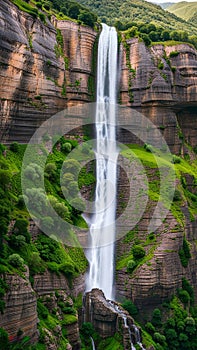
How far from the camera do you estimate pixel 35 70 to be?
53062 millimetres

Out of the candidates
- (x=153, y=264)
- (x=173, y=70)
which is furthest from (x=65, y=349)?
(x=173, y=70)

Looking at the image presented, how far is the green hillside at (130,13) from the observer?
112375 mm

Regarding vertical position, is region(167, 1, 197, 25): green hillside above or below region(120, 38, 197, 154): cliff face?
above

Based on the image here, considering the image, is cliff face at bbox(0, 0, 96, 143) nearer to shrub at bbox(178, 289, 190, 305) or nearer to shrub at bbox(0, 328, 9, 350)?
shrub at bbox(178, 289, 190, 305)

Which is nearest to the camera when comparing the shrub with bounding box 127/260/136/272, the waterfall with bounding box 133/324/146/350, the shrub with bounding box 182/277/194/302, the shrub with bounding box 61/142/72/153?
the waterfall with bounding box 133/324/146/350

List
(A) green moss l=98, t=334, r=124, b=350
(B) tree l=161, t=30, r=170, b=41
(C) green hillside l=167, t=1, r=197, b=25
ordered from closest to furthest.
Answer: (A) green moss l=98, t=334, r=124, b=350
(B) tree l=161, t=30, r=170, b=41
(C) green hillside l=167, t=1, r=197, b=25

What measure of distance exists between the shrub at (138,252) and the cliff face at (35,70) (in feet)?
57.0

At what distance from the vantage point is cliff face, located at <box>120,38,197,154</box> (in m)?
66.4

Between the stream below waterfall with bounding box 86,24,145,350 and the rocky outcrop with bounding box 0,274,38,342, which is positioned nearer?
the rocky outcrop with bounding box 0,274,38,342

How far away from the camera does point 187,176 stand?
207ft

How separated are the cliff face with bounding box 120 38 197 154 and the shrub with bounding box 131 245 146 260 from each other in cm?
2089

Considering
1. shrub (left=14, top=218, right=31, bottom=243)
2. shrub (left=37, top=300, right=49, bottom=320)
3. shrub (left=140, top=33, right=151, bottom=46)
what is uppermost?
shrub (left=140, top=33, right=151, bottom=46)

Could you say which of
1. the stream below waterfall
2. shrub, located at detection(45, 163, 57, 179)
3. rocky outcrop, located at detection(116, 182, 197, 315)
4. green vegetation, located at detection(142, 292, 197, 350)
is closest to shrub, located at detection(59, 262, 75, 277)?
the stream below waterfall

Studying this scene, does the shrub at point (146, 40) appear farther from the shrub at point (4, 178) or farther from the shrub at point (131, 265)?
the shrub at point (4, 178)
